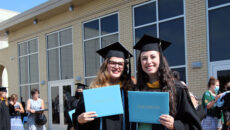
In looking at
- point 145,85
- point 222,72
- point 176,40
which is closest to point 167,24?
point 176,40

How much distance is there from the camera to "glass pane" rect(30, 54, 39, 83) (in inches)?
540

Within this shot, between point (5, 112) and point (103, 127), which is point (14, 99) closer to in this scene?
point (5, 112)

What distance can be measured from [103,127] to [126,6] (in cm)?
729

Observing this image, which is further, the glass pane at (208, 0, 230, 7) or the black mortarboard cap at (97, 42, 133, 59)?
the glass pane at (208, 0, 230, 7)

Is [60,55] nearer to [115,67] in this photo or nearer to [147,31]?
[147,31]

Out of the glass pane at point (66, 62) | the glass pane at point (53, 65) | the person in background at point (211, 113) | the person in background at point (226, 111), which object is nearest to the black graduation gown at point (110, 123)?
the person in background at point (226, 111)

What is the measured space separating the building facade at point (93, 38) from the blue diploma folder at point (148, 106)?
17.6 feet

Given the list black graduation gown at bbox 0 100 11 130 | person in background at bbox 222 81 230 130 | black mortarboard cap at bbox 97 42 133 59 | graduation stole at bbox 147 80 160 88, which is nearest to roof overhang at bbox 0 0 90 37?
black graduation gown at bbox 0 100 11 130

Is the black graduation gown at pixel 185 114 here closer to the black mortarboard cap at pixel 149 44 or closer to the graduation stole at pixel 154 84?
the graduation stole at pixel 154 84

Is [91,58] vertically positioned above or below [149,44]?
above

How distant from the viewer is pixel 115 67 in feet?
8.71

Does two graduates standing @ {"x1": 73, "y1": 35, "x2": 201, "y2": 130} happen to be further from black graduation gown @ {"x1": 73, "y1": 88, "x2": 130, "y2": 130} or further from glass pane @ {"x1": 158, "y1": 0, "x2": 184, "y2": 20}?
glass pane @ {"x1": 158, "y1": 0, "x2": 184, "y2": 20}

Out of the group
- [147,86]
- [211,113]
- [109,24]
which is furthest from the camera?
[109,24]

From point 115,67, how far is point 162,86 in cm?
56
